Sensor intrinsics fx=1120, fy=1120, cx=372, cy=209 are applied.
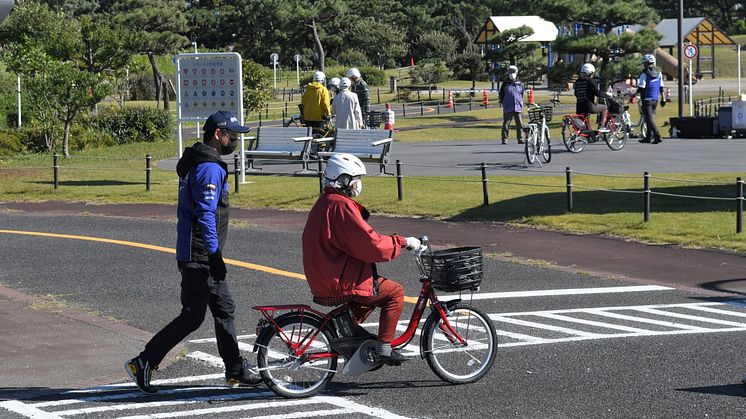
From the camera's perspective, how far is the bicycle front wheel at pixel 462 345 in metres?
7.67

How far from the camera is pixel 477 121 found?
45094 mm

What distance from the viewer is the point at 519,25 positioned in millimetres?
74688

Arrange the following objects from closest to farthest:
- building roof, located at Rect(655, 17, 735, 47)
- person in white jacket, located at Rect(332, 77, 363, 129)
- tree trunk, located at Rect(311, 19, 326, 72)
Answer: person in white jacket, located at Rect(332, 77, 363, 129) < building roof, located at Rect(655, 17, 735, 47) < tree trunk, located at Rect(311, 19, 326, 72)

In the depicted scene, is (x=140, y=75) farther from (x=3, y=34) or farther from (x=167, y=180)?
(x=167, y=180)

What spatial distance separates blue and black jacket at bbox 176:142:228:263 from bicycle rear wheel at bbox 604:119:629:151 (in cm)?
1969

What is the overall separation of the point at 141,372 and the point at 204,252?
0.93 meters

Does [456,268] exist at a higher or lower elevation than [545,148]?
lower

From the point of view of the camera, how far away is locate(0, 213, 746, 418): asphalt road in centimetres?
717

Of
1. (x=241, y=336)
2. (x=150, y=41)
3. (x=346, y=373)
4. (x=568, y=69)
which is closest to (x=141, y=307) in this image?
(x=241, y=336)

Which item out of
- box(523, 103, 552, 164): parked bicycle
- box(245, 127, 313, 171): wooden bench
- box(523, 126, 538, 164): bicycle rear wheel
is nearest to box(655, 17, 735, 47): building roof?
box(523, 103, 552, 164): parked bicycle

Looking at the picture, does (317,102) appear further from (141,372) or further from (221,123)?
(141,372)

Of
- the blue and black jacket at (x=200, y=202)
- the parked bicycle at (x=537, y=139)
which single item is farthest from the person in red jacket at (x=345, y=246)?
the parked bicycle at (x=537, y=139)

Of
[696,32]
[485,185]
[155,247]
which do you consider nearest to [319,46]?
[696,32]

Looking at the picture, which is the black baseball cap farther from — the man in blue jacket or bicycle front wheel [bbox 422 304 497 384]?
bicycle front wheel [bbox 422 304 497 384]
